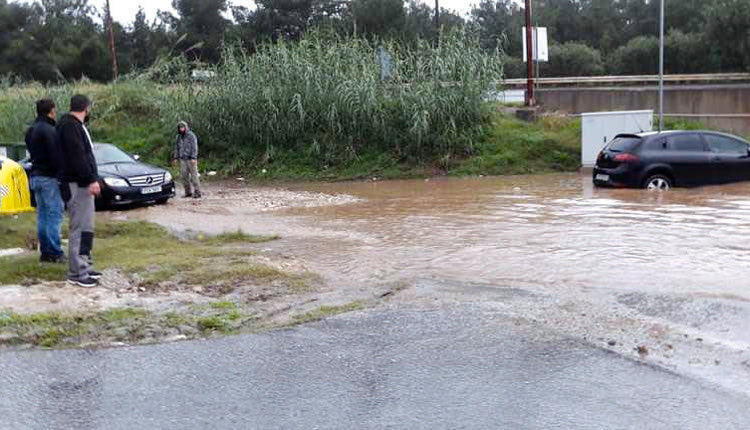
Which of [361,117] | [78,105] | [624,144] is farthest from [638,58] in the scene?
[78,105]

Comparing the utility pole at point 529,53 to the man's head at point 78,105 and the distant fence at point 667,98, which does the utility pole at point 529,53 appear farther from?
the man's head at point 78,105

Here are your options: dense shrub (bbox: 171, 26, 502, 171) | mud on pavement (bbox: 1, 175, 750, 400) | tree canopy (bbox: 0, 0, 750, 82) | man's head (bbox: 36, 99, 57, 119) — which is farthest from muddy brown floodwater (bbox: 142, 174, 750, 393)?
tree canopy (bbox: 0, 0, 750, 82)

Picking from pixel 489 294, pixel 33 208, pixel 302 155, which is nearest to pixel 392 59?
pixel 302 155

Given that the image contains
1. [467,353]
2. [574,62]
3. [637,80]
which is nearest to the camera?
[467,353]

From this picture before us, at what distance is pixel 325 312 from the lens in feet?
25.8

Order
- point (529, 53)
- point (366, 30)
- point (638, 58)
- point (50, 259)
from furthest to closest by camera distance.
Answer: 1. point (638, 58)
2. point (366, 30)
3. point (529, 53)
4. point (50, 259)

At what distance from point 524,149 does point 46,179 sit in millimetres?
16681

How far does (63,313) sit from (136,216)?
8.68 metres

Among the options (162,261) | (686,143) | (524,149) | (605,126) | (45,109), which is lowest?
(524,149)

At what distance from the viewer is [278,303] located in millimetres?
8281

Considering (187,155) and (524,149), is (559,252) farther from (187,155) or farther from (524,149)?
(524,149)

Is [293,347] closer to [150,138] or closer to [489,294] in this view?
[489,294]

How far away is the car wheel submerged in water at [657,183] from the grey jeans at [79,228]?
1218cm

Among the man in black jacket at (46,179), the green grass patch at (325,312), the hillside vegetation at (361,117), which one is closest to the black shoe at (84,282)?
the man in black jacket at (46,179)
